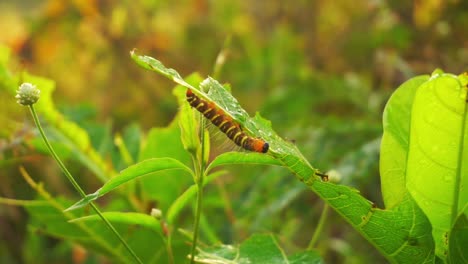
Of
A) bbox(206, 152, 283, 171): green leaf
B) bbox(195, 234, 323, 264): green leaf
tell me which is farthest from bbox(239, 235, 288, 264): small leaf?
bbox(206, 152, 283, 171): green leaf

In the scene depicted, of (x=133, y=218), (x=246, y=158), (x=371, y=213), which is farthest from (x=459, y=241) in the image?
(x=133, y=218)

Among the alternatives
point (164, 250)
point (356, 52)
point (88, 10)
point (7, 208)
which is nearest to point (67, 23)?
point (88, 10)

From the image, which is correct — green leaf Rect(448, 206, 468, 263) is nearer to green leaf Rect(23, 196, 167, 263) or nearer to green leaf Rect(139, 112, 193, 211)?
green leaf Rect(23, 196, 167, 263)

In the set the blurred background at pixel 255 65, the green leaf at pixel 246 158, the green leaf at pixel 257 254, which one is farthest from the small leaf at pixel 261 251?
the blurred background at pixel 255 65

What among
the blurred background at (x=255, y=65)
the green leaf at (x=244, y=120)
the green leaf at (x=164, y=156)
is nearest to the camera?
the green leaf at (x=244, y=120)

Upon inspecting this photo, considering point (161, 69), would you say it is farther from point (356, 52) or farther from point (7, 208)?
point (356, 52)

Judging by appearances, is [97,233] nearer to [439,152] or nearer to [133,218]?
[133,218]

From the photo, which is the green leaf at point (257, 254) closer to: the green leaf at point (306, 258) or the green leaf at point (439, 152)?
the green leaf at point (306, 258)
